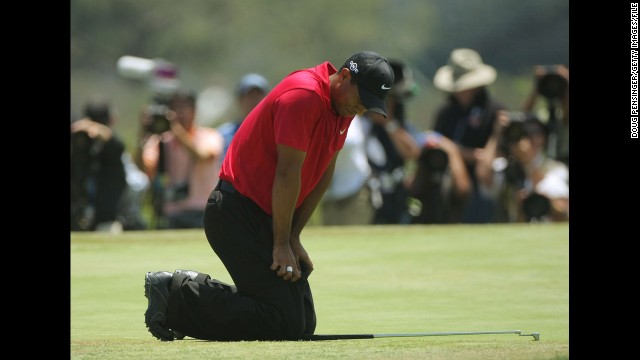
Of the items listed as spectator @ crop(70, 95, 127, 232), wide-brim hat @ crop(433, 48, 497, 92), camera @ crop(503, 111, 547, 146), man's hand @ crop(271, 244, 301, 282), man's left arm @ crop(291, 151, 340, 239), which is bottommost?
spectator @ crop(70, 95, 127, 232)

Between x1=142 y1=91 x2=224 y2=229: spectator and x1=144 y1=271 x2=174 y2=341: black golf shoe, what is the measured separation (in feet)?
18.2

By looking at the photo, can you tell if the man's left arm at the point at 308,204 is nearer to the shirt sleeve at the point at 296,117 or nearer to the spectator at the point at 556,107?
the shirt sleeve at the point at 296,117

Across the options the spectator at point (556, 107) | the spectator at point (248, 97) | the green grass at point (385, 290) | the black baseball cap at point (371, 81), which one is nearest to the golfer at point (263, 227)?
the black baseball cap at point (371, 81)

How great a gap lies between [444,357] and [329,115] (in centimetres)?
135

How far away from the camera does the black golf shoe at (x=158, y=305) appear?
6.25m

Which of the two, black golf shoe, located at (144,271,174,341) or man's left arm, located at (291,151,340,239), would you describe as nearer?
black golf shoe, located at (144,271,174,341)

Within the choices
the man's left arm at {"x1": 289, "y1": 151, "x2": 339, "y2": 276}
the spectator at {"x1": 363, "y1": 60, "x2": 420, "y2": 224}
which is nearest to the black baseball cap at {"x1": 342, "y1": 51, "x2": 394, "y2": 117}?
the man's left arm at {"x1": 289, "y1": 151, "x2": 339, "y2": 276}

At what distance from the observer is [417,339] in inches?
247

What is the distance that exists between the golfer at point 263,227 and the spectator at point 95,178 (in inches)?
232

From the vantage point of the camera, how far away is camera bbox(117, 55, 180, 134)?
1196cm

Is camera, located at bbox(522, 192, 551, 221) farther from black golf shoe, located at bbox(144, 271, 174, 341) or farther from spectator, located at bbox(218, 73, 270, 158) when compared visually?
black golf shoe, located at bbox(144, 271, 174, 341)
